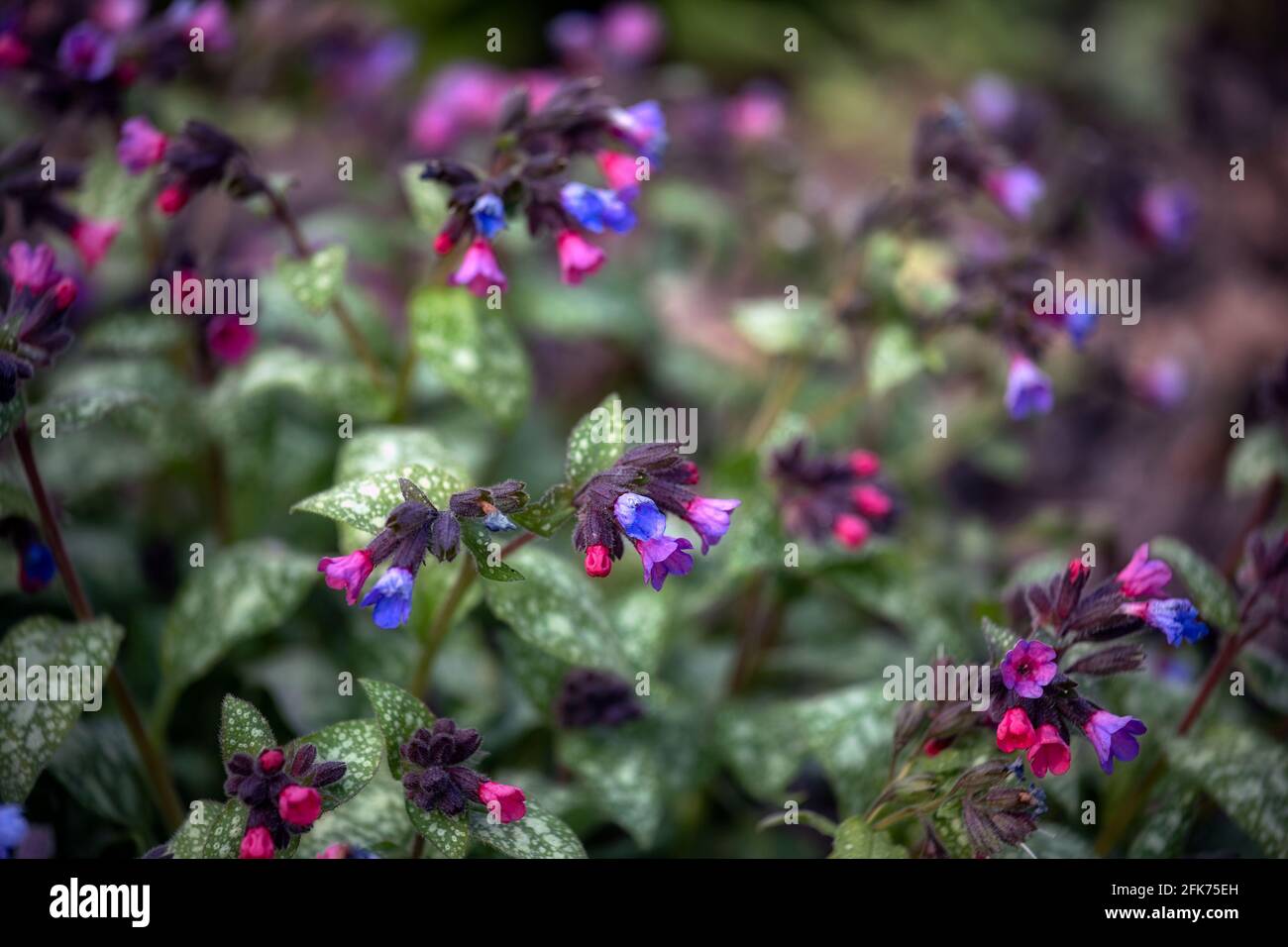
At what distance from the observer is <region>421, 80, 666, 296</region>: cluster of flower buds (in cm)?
156

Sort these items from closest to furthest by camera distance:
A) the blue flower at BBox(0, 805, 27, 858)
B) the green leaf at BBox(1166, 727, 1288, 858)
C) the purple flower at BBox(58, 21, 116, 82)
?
the blue flower at BBox(0, 805, 27, 858) → the green leaf at BBox(1166, 727, 1288, 858) → the purple flower at BBox(58, 21, 116, 82)

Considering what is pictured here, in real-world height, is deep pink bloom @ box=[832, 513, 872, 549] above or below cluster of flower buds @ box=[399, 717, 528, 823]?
above

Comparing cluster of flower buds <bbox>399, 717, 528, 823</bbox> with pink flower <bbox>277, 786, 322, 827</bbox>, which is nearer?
pink flower <bbox>277, 786, 322, 827</bbox>

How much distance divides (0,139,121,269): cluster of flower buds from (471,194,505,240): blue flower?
77cm

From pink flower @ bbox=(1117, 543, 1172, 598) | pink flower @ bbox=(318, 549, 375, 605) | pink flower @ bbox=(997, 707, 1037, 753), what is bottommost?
A: pink flower @ bbox=(997, 707, 1037, 753)

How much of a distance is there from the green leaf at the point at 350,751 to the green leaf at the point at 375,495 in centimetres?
26

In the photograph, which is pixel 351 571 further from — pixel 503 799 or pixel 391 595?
pixel 503 799

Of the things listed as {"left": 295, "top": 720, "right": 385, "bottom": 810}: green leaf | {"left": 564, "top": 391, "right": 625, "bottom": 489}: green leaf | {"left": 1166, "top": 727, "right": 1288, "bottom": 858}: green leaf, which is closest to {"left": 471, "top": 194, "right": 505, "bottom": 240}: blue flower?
{"left": 564, "top": 391, "right": 625, "bottom": 489}: green leaf

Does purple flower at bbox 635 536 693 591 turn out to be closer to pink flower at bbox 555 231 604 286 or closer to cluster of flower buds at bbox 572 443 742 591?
cluster of flower buds at bbox 572 443 742 591

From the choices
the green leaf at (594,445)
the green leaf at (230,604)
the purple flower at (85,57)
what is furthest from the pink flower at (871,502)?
the purple flower at (85,57)

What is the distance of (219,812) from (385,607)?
37 cm

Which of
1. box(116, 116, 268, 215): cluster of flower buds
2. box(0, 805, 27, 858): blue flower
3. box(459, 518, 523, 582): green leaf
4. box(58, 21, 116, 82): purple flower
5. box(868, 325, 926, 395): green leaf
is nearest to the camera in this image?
box(0, 805, 27, 858): blue flower

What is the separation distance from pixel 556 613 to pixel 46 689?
69 centimetres
